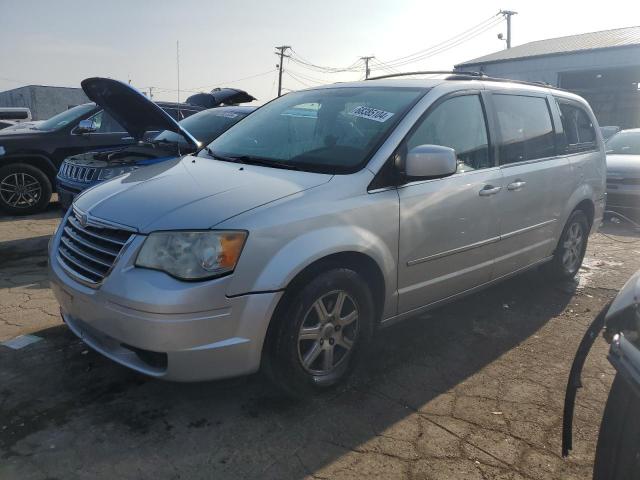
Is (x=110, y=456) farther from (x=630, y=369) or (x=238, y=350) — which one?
(x=630, y=369)

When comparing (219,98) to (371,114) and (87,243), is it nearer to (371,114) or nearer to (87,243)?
(371,114)

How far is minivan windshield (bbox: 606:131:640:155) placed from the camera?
369 inches

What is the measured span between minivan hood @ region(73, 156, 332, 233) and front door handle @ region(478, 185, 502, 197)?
4.13 feet

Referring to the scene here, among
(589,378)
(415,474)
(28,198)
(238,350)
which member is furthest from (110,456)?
(28,198)

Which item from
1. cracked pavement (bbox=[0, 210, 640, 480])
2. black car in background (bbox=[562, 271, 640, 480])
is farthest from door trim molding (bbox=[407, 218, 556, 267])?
black car in background (bbox=[562, 271, 640, 480])

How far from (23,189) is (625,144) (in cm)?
1002

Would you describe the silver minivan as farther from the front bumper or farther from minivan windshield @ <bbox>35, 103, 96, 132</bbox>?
minivan windshield @ <bbox>35, 103, 96, 132</bbox>

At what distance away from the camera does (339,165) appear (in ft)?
10.1

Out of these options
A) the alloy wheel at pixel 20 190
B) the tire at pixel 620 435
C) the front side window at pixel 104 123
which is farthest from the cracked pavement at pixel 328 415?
the front side window at pixel 104 123

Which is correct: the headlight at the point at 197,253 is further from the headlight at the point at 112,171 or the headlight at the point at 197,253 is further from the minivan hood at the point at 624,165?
the minivan hood at the point at 624,165

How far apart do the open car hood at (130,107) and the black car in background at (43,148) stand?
1.67m

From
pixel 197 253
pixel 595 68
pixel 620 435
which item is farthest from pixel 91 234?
pixel 595 68

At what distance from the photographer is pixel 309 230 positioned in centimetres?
269

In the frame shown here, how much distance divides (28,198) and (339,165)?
6.47m
